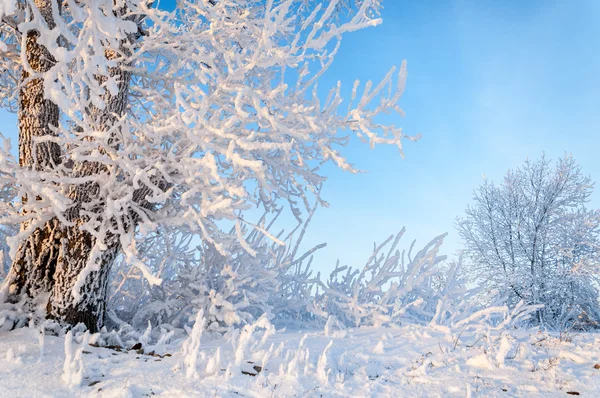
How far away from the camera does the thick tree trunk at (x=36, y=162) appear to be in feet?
15.0

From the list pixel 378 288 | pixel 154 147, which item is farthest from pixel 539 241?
pixel 154 147

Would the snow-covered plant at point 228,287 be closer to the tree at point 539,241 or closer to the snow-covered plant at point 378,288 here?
the snow-covered plant at point 378,288

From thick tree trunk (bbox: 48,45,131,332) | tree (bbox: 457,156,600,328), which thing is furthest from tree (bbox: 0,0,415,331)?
tree (bbox: 457,156,600,328)

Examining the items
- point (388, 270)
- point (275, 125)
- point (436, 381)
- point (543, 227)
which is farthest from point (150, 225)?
point (543, 227)

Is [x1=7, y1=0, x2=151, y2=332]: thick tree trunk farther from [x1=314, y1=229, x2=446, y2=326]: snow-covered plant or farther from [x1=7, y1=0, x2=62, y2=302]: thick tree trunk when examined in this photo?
[x1=314, y1=229, x2=446, y2=326]: snow-covered plant

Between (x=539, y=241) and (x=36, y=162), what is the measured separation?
1340 cm

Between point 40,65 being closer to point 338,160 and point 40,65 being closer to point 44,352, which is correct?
point 44,352

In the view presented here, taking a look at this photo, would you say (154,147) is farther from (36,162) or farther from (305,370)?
(305,370)

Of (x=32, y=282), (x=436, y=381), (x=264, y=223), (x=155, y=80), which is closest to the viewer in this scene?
(x=436, y=381)

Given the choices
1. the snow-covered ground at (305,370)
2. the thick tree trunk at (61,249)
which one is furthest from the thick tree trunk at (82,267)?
the snow-covered ground at (305,370)

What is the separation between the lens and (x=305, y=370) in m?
3.08

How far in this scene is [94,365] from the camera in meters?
3.19

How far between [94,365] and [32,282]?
1944 millimetres

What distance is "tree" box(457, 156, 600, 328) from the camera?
1241 centimetres
